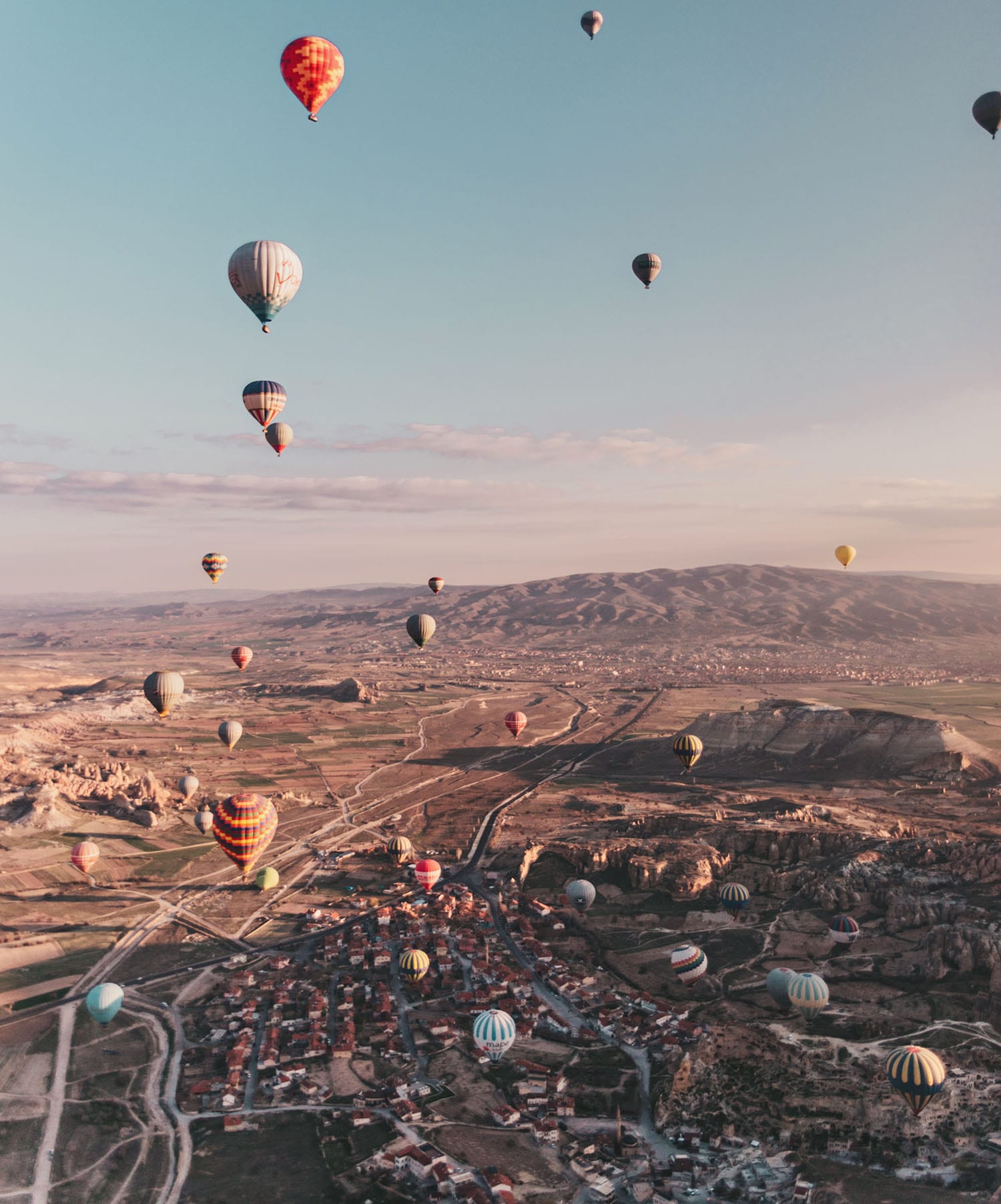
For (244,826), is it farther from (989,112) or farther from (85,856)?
(989,112)

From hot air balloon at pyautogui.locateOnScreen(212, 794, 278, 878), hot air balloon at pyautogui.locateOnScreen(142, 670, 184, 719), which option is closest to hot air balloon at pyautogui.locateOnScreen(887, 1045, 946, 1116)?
hot air balloon at pyautogui.locateOnScreen(212, 794, 278, 878)

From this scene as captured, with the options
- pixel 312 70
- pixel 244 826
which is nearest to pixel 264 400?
pixel 312 70

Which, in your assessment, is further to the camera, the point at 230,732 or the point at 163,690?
the point at 230,732

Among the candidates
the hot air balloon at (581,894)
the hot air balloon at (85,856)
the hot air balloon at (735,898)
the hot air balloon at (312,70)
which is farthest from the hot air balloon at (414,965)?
the hot air balloon at (312,70)

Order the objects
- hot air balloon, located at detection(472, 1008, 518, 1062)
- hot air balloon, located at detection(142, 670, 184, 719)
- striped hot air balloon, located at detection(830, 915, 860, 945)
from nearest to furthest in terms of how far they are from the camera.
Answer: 1. hot air balloon, located at detection(472, 1008, 518, 1062)
2. striped hot air balloon, located at detection(830, 915, 860, 945)
3. hot air balloon, located at detection(142, 670, 184, 719)

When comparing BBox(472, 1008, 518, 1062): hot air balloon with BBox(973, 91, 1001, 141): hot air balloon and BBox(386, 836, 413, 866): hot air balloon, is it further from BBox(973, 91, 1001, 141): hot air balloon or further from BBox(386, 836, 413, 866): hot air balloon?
BBox(973, 91, 1001, 141): hot air balloon

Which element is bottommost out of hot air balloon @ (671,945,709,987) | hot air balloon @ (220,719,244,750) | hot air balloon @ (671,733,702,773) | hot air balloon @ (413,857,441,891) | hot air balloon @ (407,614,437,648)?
hot air balloon @ (413,857,441,891)

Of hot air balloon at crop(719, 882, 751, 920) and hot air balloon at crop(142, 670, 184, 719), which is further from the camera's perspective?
hot air balloon at crop(142, 670, 184, 719)
